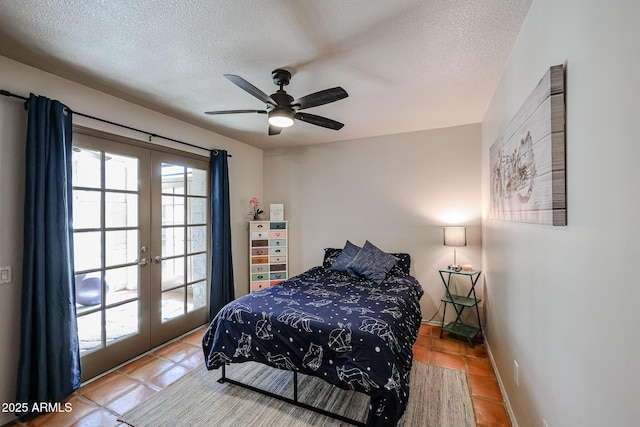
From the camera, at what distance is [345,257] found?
3.62 meters

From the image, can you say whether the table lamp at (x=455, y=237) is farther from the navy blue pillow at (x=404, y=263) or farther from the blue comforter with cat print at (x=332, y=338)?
the blue comforter with cat print at (x=332, y=338)

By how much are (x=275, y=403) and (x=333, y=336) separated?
2.53ft

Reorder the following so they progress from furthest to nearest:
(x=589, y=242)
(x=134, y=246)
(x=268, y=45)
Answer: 1. (x=134, y=246)
2. (x=268, y=45)
3. (x=589, y=242)

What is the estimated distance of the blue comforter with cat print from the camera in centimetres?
171

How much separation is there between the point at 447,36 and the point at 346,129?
1.90 metres

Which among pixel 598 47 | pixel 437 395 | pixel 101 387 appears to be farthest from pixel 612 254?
pixel 101 387

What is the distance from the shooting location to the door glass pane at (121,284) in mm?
2555

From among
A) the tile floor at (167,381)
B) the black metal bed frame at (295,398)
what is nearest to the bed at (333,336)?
the black metal bed frame at (295,398)

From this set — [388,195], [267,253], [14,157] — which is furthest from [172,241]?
[388,195]

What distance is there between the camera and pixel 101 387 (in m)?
2.29

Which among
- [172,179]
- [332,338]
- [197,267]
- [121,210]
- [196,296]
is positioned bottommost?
[196,296]

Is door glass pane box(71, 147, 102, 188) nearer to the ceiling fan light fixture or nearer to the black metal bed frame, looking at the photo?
the ceiling fan light fixture

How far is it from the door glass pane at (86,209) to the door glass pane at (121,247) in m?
0.16

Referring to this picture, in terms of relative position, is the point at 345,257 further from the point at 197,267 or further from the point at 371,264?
the point at 197,267
